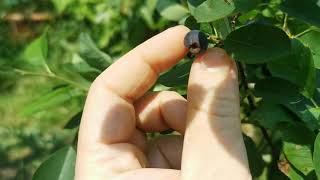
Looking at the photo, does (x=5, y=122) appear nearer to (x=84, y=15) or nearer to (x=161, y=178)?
(x=84, y=15)

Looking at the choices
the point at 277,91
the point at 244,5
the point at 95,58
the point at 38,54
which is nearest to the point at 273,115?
the point at 277,91

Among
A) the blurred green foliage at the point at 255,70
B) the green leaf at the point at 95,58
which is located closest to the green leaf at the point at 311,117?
the blurred green foliage at the point at 255,70

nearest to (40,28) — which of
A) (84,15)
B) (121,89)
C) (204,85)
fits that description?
(84,15)

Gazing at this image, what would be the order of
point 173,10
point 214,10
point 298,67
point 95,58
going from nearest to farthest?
point 214,10 → point 298,67 → point 95,58 → point 173,10

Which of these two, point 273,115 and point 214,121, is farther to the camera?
point 273,115

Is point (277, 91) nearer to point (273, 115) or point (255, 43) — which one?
point (273, 115)
